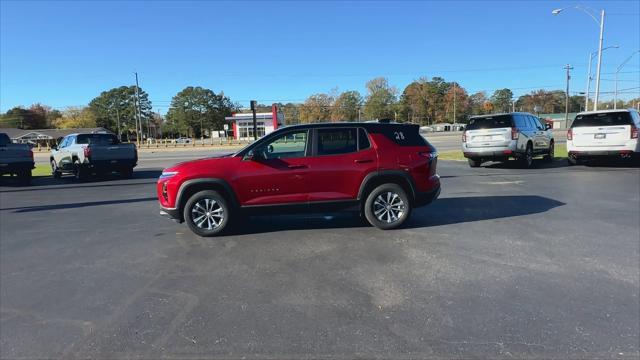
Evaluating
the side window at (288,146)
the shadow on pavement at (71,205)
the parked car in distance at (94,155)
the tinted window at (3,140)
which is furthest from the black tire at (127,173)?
the side window at (288,146)

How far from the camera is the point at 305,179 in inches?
258

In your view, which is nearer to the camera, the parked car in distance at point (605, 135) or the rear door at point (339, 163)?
the rear door at point (339, 163)

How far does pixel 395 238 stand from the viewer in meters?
6.31

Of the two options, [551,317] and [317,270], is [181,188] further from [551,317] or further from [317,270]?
[551,317]

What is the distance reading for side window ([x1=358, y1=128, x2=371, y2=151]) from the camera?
6.80 metres

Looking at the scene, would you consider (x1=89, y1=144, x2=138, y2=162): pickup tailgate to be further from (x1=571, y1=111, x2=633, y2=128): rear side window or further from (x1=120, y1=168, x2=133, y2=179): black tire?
(x1=571, y1=111, x2=633, y2=128): rear side window

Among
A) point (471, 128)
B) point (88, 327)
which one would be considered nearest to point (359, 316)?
point (88, 327)

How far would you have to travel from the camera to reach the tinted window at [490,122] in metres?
14.3

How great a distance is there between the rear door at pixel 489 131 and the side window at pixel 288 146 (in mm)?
9843

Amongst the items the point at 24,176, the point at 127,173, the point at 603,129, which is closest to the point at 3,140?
the point at 24,176

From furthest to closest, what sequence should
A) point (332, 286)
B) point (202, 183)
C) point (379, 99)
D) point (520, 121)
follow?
point (379, 99)
point (520, 121)
point (202, 183)
point (332, 286)

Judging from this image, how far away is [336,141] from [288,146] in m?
0.77

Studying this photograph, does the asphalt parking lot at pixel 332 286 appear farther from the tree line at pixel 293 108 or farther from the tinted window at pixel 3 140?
the tree line at pixel 293 108

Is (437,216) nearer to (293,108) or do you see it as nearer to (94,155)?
(94,155)
